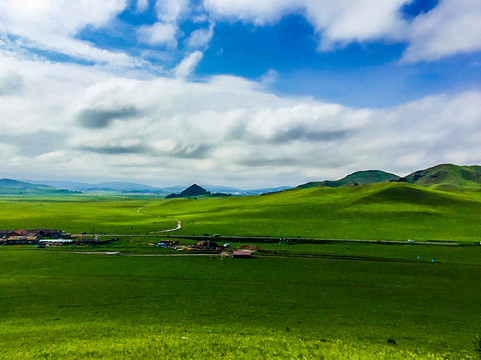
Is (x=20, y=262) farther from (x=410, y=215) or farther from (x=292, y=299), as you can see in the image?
(x=410, y=215)

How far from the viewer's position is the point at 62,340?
30.9 meters

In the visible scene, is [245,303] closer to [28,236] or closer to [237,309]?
[237,309]

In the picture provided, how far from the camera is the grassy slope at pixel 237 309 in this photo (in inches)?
1136

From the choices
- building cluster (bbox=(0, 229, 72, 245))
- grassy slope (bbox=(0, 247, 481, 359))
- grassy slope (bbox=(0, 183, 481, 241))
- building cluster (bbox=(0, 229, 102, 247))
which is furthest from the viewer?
grassy slope (bbox=(0, 183, 481, 241))

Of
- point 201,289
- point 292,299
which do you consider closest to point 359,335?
point 292,299

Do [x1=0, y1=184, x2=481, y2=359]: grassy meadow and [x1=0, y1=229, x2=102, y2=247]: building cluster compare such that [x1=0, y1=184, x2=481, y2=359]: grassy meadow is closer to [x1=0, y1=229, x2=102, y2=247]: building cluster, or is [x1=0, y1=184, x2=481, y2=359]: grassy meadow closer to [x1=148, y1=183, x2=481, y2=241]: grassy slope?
[x1=0, y1=229, x2=102, y2=247]: building cluster

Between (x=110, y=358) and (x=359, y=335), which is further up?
(x=110, y=358)

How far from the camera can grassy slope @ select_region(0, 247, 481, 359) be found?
2886 centimetres

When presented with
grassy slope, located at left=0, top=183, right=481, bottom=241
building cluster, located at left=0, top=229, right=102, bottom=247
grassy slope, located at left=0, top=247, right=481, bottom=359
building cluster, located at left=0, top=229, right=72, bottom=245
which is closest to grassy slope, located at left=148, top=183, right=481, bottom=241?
grassy slope, located at left=0, top=183, right=481, bottom=241

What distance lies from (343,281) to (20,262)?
279 feet

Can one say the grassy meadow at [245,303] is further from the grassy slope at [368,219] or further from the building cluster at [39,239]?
the grassy slope at [368,219]

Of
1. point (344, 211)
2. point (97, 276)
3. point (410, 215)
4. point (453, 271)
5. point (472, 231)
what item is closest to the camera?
point (97, 276)

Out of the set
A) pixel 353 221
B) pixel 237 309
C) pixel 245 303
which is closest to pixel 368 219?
pixel 353 221

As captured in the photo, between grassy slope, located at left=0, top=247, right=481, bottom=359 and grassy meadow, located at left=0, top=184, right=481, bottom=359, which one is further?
grassy meadow, located at left=0, top=184, right=481, bottom=359
